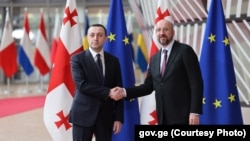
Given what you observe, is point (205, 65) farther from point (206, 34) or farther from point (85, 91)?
point (85, 91)

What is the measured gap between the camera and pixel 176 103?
132 inches

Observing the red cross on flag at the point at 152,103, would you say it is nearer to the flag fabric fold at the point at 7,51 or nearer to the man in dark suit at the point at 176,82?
the man in dark suit at the point at 176,82

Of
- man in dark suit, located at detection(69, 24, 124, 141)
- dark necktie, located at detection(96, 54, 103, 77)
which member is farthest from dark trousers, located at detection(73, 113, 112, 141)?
dark necktie, located at detection(96, 54, 103, 77)

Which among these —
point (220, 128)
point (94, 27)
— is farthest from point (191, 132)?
point (94, 27)

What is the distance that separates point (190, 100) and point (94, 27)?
1.04m

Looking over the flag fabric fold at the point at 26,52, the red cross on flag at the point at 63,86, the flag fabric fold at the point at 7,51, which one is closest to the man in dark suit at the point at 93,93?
the red cross on flag at the point at 63,86

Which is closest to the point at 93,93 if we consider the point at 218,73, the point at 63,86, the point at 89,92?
the point at 89,92

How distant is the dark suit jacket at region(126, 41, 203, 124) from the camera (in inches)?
129

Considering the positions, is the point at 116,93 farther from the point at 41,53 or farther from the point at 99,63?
the point at 41,53

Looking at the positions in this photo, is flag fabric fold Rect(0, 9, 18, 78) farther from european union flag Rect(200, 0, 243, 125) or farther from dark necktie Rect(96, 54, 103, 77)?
dark necktie Rect(96, 54, 103, 77)

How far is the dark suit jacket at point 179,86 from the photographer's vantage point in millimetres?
3277

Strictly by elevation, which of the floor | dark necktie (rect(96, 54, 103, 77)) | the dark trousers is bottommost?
the floor

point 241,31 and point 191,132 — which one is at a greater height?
point 241,31

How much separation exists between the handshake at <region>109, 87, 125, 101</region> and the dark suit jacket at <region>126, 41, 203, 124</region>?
0.31 meters
